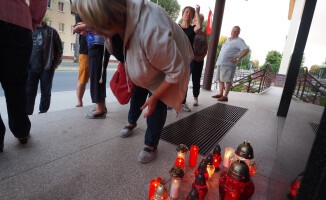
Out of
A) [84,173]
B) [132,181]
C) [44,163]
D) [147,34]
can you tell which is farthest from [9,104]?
[147,34]

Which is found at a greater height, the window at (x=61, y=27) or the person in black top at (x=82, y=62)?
the window at (x=61, y=27)

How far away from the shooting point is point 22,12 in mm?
1347

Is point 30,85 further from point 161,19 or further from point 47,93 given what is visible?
point 161,19

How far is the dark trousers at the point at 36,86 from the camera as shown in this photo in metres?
2.55

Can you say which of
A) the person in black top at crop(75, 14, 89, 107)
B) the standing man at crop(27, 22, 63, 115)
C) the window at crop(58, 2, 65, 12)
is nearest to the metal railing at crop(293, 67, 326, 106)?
the person in black top at crop(75, 14, 89, 107)

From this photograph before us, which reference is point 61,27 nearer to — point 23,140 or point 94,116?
point 94,116

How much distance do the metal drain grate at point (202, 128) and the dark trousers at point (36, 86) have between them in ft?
6.13

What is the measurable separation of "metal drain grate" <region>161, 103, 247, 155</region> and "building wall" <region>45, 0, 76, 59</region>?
20399mm

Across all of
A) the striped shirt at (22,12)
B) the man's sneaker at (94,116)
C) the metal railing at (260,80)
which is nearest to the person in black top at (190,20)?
the man's sneaker at (94,116)

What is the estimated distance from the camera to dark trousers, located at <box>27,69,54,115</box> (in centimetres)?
255

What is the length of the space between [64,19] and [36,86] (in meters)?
20.4

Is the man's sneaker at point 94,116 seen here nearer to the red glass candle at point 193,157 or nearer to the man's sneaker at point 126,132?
the man's sneaker at point 126,132

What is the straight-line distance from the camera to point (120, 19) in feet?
3.23

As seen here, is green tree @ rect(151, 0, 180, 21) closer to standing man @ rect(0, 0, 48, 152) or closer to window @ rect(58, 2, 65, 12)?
window @ rect(58, 2, 65, 12)
